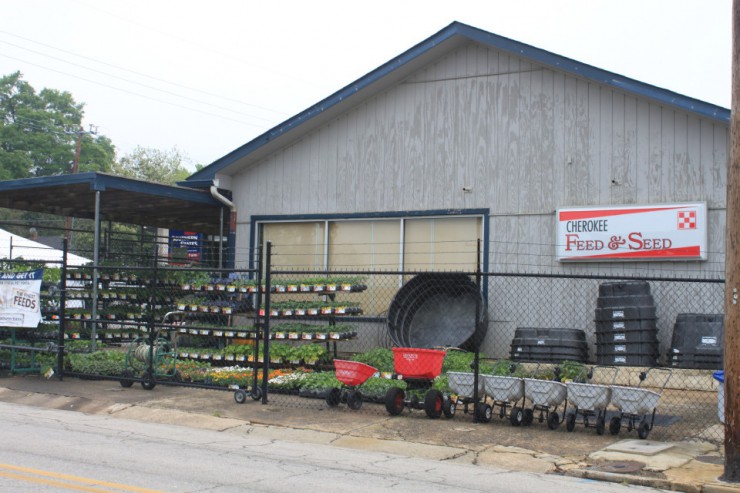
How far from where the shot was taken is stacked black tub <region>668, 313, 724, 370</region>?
46.0 feet

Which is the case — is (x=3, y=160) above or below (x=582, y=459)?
above

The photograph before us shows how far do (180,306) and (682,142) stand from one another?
10528mm

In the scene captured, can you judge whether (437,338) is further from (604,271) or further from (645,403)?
(645,403)

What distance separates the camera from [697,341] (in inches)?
564

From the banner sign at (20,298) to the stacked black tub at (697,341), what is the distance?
38.0ft

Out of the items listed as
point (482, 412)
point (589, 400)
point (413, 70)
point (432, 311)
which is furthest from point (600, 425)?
point (413, 70)

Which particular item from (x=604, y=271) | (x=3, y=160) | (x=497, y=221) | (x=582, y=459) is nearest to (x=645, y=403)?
(x=582, y=459)

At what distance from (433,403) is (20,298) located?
8.64 m

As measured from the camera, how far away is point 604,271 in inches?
627

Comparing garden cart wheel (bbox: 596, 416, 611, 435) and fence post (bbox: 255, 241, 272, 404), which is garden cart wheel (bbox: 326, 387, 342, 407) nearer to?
fence post (bbox: 255, 241, 272, 404)

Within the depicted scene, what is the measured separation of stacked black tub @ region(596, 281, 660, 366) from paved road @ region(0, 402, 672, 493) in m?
6.97

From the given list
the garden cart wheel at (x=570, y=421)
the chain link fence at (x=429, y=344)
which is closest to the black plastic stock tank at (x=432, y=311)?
the chain link fence at (x=429, y=344)

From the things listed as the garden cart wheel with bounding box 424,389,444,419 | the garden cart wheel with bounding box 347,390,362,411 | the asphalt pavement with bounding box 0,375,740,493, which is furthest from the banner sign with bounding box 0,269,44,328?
the garden cart wheel with bounding box 424,389,444,419

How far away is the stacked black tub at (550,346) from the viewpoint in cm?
1539
